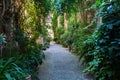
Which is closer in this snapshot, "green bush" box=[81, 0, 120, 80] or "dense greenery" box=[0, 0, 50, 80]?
"green bush" box=[81, 0, 120, 80]

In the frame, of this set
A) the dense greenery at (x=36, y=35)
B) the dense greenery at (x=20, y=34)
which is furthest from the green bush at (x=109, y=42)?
the dense greenery at (x=20, y=34)

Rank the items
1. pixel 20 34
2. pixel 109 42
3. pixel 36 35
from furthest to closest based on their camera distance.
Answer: pixel 36 35, pixel 20 34, pixel 109 42

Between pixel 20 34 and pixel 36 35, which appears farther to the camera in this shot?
pixel 36 35

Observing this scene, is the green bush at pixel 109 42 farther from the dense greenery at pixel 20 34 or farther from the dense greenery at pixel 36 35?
the dense greenery at pixel 20 34

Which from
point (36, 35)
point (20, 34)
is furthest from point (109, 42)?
point (36, 35)

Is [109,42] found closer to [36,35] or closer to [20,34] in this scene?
[20,34]

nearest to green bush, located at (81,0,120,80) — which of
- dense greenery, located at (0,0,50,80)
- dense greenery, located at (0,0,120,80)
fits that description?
dense greenery, located at (0,0,120,80)

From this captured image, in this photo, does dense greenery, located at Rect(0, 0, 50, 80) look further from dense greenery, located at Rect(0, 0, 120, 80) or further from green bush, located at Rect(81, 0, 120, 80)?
green bush, located at Rect(81, 0, 120, 80)

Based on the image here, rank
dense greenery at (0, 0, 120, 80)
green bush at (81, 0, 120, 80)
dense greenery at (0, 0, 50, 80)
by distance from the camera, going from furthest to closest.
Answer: dense greenery at (0, 0, 50, 80), dense greenery at (0, 0, 120, 80), green bush at (81, 0, 120, 80)

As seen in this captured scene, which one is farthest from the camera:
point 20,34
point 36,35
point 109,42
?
point 36,35

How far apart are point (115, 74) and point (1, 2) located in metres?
3.17

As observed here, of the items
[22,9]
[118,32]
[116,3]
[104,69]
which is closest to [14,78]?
[104,69]

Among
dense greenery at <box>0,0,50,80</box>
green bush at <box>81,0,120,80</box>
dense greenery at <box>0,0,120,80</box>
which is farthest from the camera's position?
dense greenery at <box>0,0,50,80</box>

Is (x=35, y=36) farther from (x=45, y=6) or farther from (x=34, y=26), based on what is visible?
(x=45, y=6)
